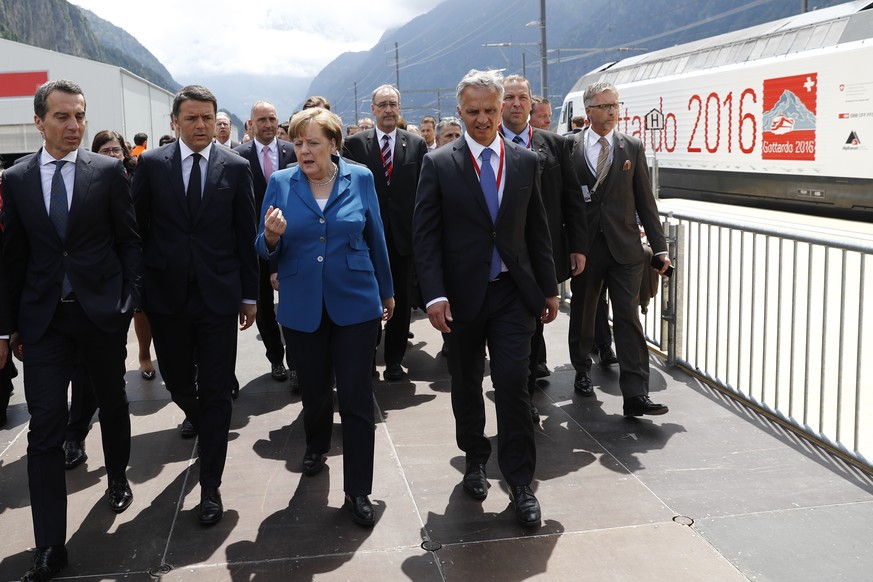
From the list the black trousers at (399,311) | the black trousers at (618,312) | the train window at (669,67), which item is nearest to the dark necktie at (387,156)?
the black trousers at (399,311)

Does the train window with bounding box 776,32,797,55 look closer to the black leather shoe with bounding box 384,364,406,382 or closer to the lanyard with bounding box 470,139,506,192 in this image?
the black leather shoe with bounding box 384,364,406,382

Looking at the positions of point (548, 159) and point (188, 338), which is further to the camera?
point (548, 159)

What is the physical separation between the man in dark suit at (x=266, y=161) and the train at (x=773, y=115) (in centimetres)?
1431

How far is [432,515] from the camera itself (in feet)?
13.6

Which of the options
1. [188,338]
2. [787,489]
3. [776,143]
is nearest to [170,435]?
[188,338]

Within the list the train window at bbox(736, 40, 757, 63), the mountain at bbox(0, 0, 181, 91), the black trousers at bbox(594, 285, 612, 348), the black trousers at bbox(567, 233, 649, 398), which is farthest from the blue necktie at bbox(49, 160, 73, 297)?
the mountain at bbox(0, 0, 181, 91)

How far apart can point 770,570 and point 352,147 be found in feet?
14.5

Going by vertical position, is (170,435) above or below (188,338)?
below

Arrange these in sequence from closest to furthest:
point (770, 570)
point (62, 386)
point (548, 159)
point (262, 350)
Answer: point (770, 570) → point (62, 386) → point (548, 159) → point (262, 350)

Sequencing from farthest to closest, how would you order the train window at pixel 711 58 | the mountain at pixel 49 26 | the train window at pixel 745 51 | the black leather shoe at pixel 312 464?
the mountain at pixel 49 26
the train window at pixel 711 58
the train window at pixel 745 51
the black leather shoe at pixel 312 464

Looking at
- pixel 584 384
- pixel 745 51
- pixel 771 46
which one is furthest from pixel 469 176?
pixel 745 51

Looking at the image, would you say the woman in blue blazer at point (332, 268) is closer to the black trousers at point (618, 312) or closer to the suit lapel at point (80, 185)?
the suit lapel at point (80, 185)

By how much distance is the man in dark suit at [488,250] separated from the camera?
4.18m

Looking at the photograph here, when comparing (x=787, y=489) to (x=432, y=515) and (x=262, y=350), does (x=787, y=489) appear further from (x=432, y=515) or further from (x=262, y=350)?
(x=262, y=350)
